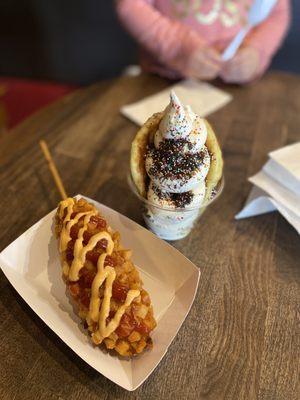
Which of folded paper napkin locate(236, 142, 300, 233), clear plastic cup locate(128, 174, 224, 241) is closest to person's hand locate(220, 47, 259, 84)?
folded paper napkin locate(236, 142, 300, 233)

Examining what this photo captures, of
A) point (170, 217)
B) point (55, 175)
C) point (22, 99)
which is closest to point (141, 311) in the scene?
point (170, 217)

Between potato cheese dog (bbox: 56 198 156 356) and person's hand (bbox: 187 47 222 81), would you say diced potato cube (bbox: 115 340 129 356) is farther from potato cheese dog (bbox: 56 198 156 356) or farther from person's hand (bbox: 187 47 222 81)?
person's hand (bbox: 187 47 222 81)

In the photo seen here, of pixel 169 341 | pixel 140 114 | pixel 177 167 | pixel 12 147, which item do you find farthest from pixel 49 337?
pixel 140 114

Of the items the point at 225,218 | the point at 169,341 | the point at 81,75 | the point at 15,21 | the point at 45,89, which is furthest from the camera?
the point at 81,75

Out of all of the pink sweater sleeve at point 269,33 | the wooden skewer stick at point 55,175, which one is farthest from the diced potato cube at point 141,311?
the pink sweater sleeve at point 269,33

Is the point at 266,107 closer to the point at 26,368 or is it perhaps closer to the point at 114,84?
the point at 114,84

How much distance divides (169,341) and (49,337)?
180mm

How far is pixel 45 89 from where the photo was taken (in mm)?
1604

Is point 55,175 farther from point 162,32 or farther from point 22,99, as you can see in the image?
point 22,99

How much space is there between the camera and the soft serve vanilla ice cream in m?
0.60

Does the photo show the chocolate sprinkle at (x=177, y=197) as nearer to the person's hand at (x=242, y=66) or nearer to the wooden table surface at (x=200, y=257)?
the wooden table surface at (x=200, y=257)

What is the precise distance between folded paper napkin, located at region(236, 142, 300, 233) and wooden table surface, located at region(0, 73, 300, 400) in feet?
0.09

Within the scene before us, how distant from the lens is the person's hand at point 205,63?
42.9 inches

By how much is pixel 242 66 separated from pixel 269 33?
0.16 meters
